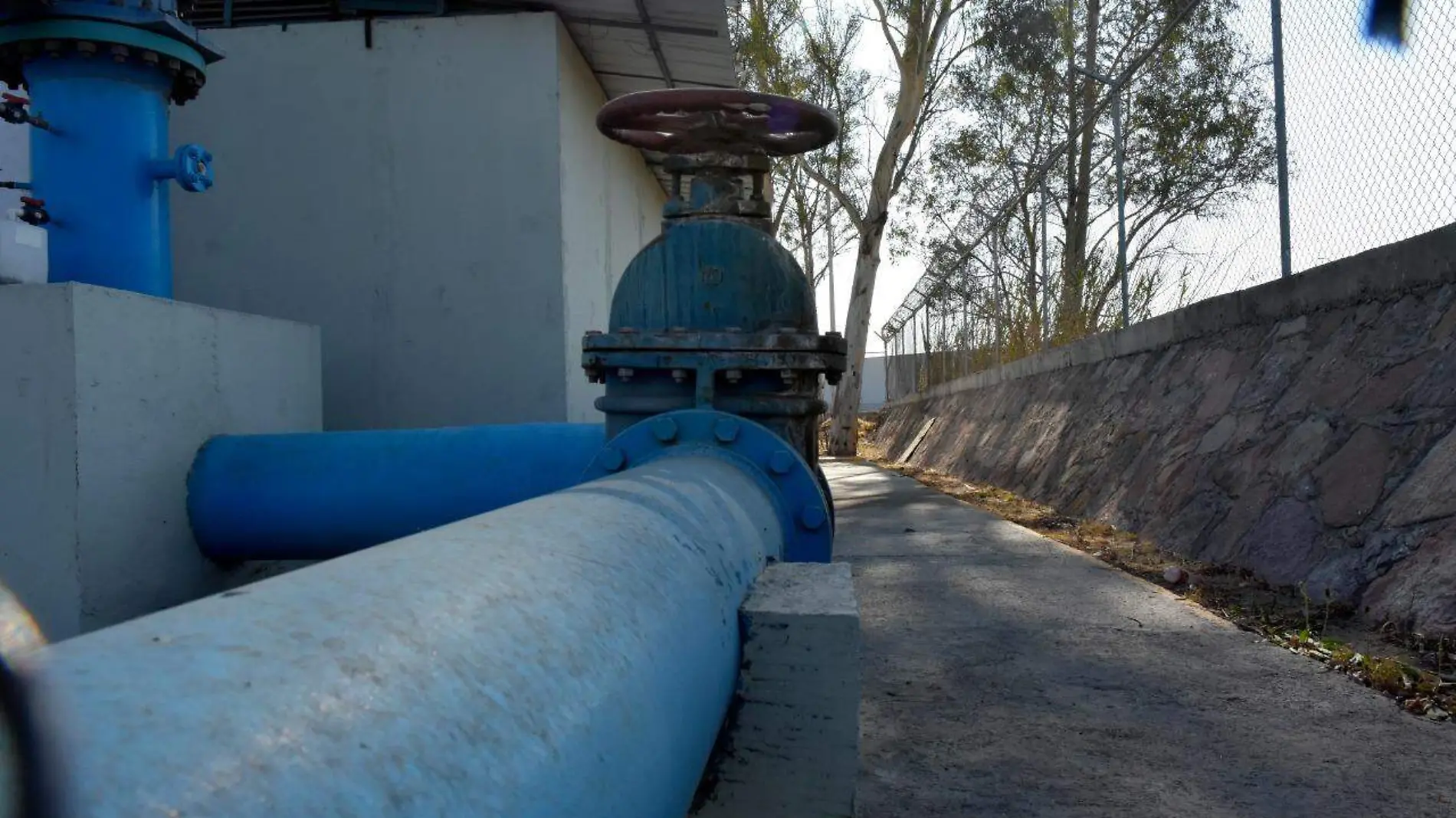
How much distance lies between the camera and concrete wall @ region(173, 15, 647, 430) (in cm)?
549

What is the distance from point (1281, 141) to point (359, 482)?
13.8 feet

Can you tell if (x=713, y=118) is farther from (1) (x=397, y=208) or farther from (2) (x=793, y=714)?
(1) (x=397, y=208)

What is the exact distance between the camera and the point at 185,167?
11.2 ft

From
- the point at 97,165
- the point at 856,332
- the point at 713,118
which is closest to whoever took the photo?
the point at 713,118

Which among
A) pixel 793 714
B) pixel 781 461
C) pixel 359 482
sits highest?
pixel 781 461

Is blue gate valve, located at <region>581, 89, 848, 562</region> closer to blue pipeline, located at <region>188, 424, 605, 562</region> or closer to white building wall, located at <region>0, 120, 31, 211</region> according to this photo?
blue pipeline, located at <region>188, 424, 605, 562</region>

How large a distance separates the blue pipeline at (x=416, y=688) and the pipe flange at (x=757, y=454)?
1064 mm

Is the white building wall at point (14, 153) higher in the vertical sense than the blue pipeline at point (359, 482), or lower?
higher

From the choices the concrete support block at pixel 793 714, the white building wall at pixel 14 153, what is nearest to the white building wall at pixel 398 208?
the white building wall at pixel 14 153

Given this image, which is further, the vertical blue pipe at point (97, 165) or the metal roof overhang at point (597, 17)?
the metal roof overhang at point (597, 17)

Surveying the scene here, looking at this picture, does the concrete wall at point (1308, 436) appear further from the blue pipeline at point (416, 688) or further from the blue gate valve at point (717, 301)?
the blue pipeline at point (416, 688)

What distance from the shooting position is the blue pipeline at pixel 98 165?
3314mm

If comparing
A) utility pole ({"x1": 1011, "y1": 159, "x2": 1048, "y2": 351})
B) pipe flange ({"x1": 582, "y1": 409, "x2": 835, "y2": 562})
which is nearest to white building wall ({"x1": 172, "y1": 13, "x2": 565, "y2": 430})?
pipe flange ({"x1": 582, "y1": 409, "x2": 835, "y2": 562})

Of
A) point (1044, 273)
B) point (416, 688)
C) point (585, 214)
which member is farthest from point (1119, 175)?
point (416, 688)
